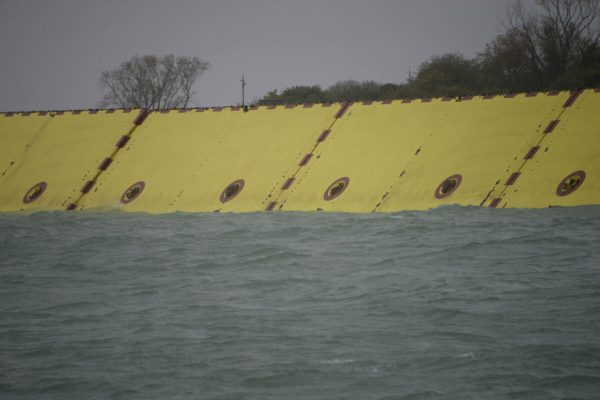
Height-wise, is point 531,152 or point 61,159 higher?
point 61,159

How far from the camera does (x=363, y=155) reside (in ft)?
59.4

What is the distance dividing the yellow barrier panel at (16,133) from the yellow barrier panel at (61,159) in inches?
5.0

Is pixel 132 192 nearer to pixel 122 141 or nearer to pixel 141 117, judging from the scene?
pixel 122 141

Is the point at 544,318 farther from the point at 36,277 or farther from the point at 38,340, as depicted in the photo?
the point at 36,277

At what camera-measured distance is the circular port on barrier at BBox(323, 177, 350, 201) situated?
1741cm

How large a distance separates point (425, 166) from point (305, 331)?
9.41 m

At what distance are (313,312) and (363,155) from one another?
924cm

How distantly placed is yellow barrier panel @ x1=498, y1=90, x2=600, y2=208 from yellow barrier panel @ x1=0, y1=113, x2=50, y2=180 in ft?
34.4

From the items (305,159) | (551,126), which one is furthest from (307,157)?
(551,126)

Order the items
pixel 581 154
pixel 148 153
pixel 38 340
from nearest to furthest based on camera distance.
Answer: pixel 38 340 → pixel 581 154 → pixel 148 153

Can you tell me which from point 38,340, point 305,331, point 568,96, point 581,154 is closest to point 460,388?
point 305,331

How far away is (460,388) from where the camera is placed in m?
6.81

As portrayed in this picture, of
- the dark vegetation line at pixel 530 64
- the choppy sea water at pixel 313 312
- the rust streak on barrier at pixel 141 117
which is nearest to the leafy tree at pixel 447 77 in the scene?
the dark vegetation line at pixel 530 64

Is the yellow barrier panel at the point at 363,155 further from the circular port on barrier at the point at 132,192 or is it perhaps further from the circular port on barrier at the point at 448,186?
the circular port on barrier at the point at 132,192
